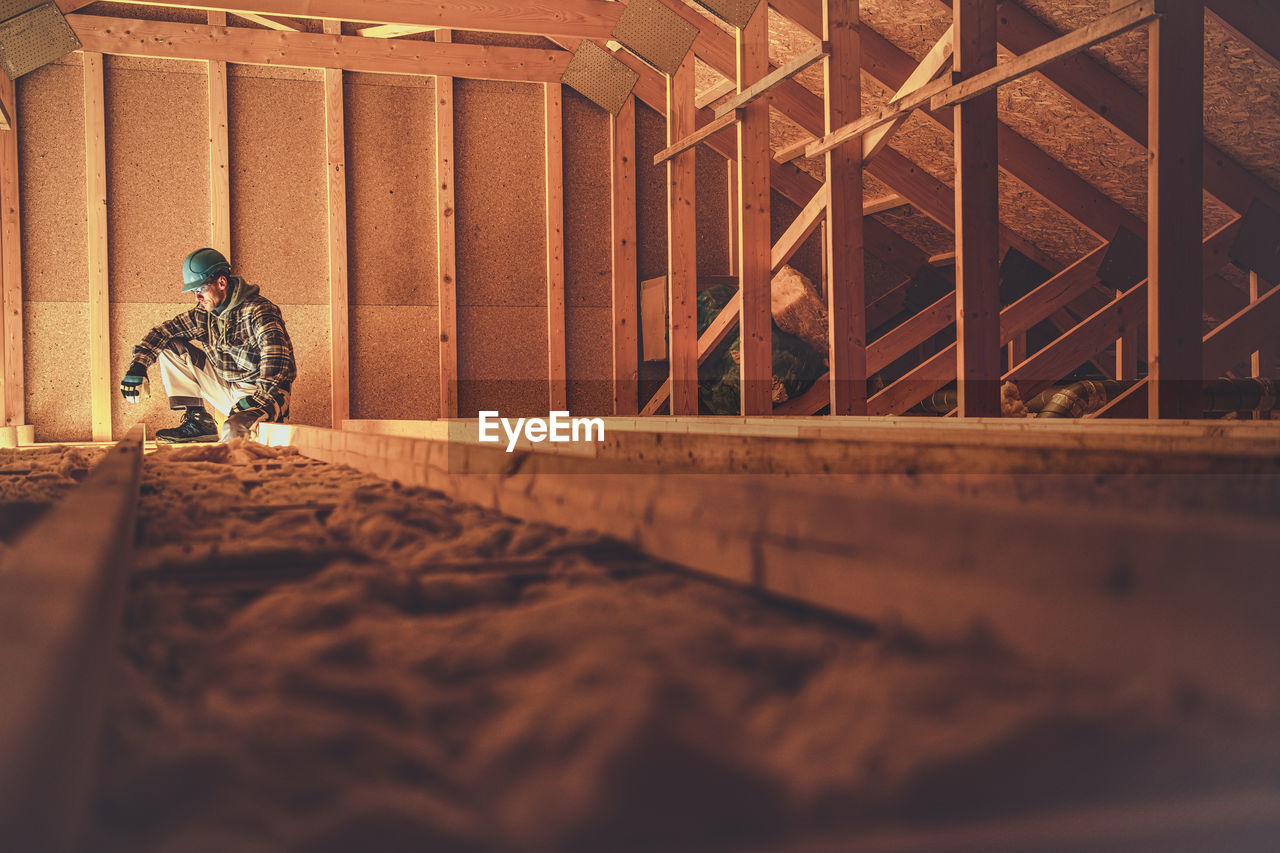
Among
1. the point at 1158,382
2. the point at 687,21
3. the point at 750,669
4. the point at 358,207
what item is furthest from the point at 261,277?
the point at 750,669

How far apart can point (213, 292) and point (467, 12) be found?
220 cm

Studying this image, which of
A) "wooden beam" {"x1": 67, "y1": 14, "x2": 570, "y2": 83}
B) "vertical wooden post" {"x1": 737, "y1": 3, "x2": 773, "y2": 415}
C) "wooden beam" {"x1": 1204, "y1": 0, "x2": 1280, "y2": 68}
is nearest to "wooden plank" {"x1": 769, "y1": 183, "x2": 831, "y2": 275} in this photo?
"vertical wooden post" {"x1": 737, "y1": 3, "x2": 773, "y2": 415}

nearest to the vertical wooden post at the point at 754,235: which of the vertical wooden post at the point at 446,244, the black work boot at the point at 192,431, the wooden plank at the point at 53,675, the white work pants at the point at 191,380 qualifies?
the vertical wooden post at the point at 446,244

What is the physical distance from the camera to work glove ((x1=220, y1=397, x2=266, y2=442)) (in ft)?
Answer: 12.1

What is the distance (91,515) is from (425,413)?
4.79m

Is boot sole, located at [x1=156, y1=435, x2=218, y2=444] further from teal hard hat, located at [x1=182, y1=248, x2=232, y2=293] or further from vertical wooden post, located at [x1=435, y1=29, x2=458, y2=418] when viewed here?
vertical wooden post, located at [x1=435, y1=29, x2=458, y2=418]

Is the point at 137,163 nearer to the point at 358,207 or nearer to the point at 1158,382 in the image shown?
the point at 358,207

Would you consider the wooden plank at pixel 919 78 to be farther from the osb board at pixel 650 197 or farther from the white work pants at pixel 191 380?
the white work pants at pixel 191 380

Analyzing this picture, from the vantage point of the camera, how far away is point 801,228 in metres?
3.87

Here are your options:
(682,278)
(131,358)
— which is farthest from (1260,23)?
(131,358)

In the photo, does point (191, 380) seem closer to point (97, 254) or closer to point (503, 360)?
point (97, 254)

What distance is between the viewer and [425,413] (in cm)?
555

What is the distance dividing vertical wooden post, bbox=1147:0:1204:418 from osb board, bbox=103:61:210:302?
485cm

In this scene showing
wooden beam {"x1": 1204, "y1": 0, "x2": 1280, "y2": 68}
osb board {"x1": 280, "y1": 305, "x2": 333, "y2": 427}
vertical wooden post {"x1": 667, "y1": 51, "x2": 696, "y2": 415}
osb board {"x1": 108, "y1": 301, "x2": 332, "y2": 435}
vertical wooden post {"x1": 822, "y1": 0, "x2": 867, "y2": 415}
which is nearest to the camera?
wooden beam {"x1": 1204, "y1": 0, "x2": 1280, "y2": 68}
